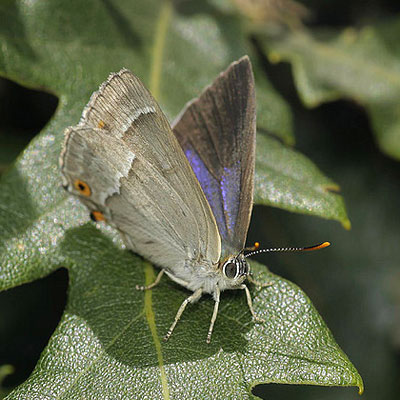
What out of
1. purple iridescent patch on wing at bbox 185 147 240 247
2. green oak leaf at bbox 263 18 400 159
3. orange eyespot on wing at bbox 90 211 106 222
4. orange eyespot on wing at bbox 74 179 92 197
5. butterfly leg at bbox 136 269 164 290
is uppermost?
orange eyespot on wing at bbox 74 179 92 197

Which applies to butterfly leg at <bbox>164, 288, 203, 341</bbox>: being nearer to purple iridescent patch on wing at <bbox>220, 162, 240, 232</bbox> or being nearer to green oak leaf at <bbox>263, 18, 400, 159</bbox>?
purple iridescent patch on wing at <bbox>220, 162, 240, 232</bbox>

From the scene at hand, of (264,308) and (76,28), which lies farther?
(76,28)

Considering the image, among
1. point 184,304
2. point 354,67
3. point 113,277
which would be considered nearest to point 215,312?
point 184,304

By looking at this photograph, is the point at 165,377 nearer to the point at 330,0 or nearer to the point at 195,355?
the point at 195,355

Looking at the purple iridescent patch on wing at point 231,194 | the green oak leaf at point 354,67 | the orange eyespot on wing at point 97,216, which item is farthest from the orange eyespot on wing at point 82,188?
the green oak leaf at point 354,67

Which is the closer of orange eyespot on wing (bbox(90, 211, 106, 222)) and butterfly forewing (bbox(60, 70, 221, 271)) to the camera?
butterfly forewing (bbox(60, 70, 221, 271))

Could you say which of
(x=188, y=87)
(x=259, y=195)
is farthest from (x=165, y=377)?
(x=188, y=87)

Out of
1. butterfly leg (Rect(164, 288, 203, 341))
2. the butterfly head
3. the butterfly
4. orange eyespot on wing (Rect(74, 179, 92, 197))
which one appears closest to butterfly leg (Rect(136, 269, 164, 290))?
the butterfly
